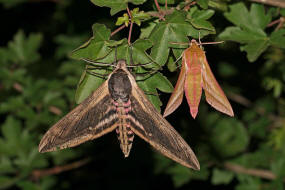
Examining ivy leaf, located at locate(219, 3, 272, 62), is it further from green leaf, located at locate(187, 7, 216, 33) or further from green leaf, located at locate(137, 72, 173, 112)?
green leaf, located at locate(137, 72, 173, 112)

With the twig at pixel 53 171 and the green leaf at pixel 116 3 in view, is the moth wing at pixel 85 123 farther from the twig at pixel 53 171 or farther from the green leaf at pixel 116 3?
the twig at pixel 53 171

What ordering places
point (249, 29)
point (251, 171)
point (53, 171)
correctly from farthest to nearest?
point (53, 171)
point (251, 171)
point (249, 29)

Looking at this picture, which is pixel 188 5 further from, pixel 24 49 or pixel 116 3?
pixel 24 49

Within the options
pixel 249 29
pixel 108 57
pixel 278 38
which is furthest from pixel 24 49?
pixel 278 38

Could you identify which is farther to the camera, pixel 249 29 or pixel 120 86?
pixel 249 29

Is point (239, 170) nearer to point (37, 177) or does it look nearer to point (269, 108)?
point (269, 108)

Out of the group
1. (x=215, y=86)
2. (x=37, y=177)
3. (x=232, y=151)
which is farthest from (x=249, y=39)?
(x=37, y=177)

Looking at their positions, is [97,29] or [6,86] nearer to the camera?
[97,29]
